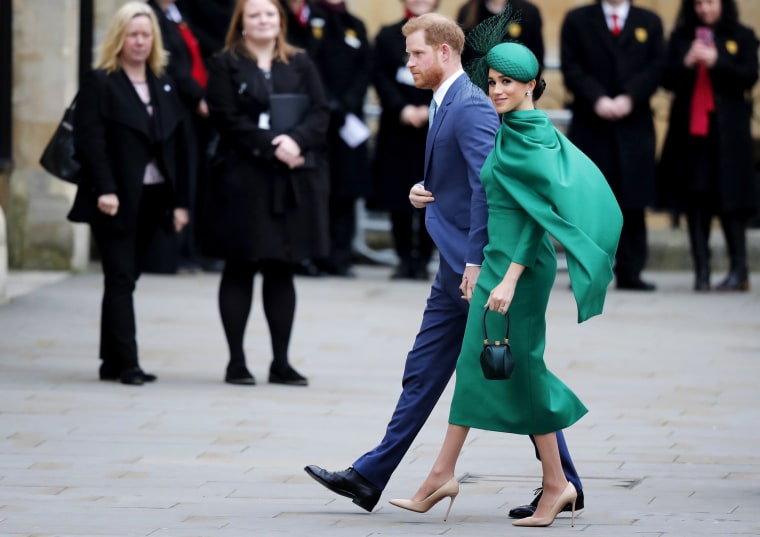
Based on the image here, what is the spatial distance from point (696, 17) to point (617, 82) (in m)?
0.77

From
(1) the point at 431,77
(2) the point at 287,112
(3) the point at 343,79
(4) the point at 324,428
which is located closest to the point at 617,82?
(3) the point at 343,79

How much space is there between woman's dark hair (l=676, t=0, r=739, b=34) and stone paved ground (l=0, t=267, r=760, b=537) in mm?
2209

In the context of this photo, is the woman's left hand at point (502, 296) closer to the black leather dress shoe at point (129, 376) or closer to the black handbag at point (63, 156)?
the black leather dress shoe at point (129, 376)

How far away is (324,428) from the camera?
8.05 metres

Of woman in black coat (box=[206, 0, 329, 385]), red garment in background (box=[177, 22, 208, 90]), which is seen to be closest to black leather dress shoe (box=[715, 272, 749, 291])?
red garment in background (box=[177, 22, 208, 90])

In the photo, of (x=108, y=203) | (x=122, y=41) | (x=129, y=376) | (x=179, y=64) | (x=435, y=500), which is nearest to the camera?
(x=435, y=500)

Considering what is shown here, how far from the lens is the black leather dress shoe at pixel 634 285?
13750 mm

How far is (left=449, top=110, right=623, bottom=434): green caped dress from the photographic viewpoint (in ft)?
19.3

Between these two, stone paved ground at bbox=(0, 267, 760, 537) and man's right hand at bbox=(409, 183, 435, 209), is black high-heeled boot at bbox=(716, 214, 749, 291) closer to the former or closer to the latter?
stone paved ground at bbox=(0, 267, 760, 537)

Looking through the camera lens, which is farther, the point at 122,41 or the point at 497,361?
the point at 122,41

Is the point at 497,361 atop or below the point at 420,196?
below

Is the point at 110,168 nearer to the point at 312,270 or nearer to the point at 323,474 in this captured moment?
the point at 323,474

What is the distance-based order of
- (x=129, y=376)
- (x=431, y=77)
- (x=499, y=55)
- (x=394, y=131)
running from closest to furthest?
(x=499, y=55)
(x=431, y=77)
(x=129, y=376)
(x=394, y=131)

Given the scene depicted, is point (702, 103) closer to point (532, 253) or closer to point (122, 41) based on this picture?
point (122, 41)
